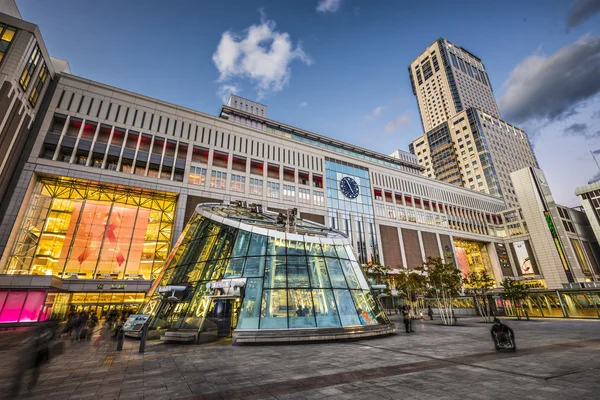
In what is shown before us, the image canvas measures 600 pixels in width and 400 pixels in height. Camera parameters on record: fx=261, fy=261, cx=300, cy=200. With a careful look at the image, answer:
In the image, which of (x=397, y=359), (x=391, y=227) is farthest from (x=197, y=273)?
(x=391, y=227)

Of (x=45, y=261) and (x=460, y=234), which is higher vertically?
(x=460, y=234)

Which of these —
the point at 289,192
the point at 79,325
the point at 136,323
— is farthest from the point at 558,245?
the point at 79,325

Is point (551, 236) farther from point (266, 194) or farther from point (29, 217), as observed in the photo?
point (29, 217)

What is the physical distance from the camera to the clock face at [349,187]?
62.0 metres

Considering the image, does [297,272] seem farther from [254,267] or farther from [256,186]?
[256,186]

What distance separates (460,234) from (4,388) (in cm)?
8480

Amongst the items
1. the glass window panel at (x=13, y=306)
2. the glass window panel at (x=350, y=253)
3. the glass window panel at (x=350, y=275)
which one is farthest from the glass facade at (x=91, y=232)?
the glass window panel at (x=350, y=275)

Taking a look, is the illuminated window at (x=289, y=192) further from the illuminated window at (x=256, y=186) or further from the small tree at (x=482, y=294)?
the small tree at (x=482, y=294)

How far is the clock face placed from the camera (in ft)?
203

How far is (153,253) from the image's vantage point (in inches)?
1678

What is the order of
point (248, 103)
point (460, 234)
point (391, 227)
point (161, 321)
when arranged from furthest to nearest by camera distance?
point (248, 103) → point (460, 234) → point (391, 227) → point (161, 321)

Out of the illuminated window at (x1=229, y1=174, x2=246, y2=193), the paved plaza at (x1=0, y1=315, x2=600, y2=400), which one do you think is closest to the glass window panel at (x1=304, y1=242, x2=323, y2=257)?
the paved plaza at (x1=0, y1=315, x2=600, y2=400)

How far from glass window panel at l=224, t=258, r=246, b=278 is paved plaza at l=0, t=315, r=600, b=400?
5.34 meters

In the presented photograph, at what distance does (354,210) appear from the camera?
61.1m
